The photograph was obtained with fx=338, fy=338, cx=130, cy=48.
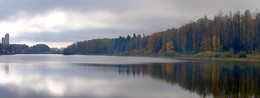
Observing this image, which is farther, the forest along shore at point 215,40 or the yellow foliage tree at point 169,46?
the yellow foliage tree at point 169,46

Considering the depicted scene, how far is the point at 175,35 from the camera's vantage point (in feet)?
394

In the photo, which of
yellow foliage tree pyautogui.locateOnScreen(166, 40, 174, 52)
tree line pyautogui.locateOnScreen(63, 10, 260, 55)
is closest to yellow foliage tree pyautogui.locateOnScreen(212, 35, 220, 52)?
tree line pyautogui.locateOnScreen(63, 10, 260, 55)

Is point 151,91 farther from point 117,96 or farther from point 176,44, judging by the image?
point 176,44

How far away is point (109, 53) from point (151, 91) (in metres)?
165

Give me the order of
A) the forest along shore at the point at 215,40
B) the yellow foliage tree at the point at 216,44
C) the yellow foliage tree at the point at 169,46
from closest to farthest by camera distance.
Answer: the forest along shore at the point at 215,40, the yellow foliage tree at the point at 216,44, the yellow foliage tree at the point at 169,46

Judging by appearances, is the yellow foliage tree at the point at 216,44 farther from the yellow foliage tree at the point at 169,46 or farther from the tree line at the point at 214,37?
the yellow foliage tree at the point at 169,46

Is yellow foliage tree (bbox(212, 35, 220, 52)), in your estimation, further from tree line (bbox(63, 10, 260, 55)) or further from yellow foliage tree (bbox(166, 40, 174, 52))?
yellow foliage tree (bbox(166, 40, 174, 52))

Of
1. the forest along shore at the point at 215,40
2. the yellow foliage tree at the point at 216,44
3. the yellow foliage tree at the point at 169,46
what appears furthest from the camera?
the yellow foliage tree at the point at 169,46

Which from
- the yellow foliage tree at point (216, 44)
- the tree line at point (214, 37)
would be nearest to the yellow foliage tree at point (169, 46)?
the tree line at point (214, 37)

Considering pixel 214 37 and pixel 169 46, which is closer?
pixel 214 37

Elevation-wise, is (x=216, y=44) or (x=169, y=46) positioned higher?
(x=169, y=46)

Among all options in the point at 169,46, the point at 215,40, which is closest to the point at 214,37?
the point at 215,40

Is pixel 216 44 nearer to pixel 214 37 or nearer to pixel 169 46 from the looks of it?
pixel 214 37

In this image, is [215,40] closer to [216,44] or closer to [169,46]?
[216,44]
